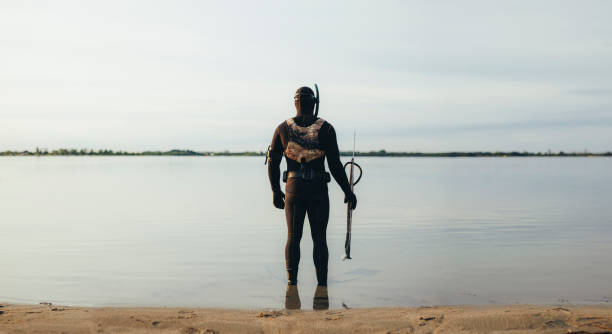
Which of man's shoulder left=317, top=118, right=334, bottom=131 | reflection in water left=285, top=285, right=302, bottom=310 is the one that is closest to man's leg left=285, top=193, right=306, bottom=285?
reflection in water left=285, top=285, right=302, bottom=310

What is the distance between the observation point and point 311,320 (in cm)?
568

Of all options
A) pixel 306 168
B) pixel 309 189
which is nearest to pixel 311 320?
pixel 309 189

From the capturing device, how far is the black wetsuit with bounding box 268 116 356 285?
725cm

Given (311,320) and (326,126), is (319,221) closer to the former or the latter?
→ (326,126)

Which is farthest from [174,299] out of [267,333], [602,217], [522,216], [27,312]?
[602,217]

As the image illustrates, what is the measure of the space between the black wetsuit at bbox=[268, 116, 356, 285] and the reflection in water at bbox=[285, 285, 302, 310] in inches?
12.5

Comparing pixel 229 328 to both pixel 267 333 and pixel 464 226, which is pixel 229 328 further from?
pixel 464 226

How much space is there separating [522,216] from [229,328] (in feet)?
47.2

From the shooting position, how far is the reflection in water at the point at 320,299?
679cm

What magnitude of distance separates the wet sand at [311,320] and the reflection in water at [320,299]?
1.73 ft

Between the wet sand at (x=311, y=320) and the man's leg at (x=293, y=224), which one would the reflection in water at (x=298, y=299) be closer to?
the man's leg at (x=293, y=224)

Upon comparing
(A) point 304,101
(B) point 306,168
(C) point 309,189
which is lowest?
(C) point 309,189

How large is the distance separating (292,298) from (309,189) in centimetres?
148

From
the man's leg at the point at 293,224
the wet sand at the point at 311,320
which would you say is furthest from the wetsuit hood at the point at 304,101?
the wet sand at the point at 311,320
